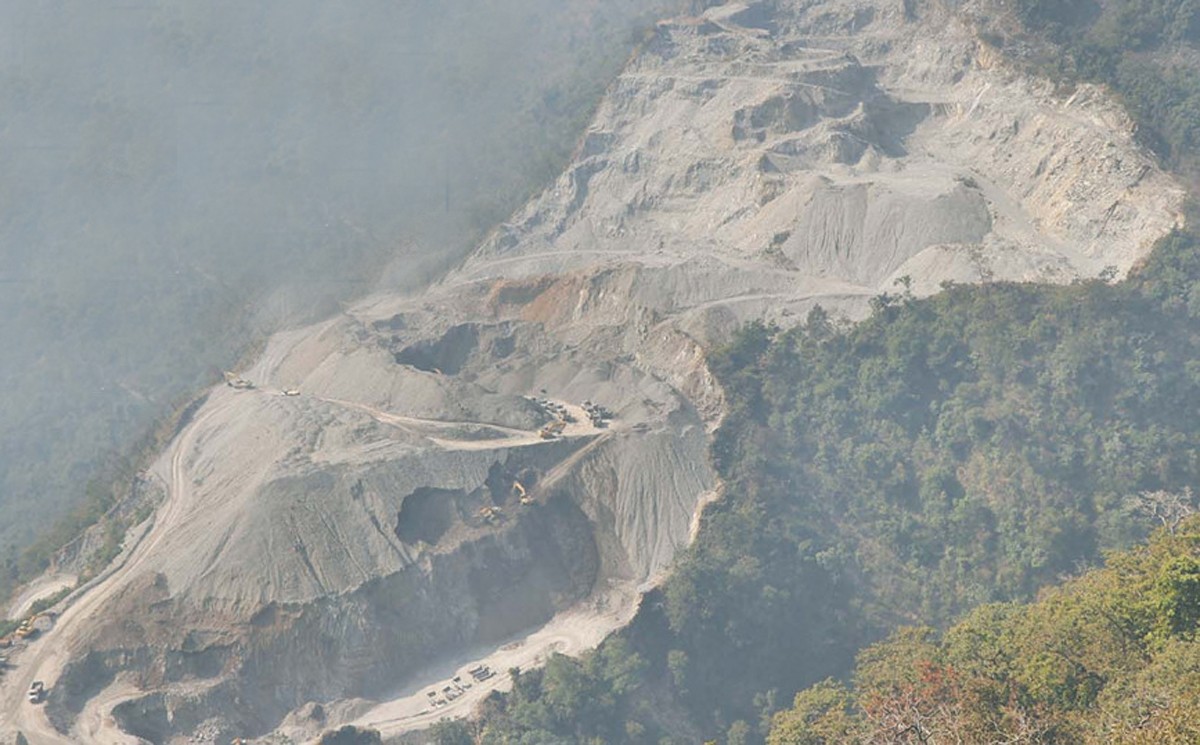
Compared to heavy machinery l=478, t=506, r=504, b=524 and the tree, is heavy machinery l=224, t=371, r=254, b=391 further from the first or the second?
the tree

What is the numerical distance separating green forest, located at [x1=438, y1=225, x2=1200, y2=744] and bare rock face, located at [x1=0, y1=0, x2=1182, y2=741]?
3.28 metres

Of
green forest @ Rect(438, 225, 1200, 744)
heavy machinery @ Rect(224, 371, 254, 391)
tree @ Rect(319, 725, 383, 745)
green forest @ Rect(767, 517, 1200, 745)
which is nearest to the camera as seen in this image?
green forest @ Rect(767, 517, 1200, 745)

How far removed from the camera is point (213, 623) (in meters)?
59.5

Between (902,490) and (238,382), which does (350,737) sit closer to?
(238,382)

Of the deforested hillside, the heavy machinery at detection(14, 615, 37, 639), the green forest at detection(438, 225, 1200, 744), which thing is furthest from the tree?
the deforested hillside

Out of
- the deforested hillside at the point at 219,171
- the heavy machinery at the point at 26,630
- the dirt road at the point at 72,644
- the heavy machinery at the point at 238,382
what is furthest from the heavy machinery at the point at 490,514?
the deforested hillside at the point at 219,171

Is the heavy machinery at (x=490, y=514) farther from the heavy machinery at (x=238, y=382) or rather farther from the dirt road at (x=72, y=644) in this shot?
the heavy machinery at (x=238, y=382)

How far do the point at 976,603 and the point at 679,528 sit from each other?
1631 cm

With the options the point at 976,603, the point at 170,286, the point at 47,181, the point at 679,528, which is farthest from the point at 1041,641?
the point at 47,181

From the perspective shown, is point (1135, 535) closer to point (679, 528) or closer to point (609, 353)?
point (679, 528)

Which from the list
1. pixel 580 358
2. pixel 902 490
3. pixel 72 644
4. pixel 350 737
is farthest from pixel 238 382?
pixel 902 490

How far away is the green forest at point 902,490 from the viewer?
209 feet

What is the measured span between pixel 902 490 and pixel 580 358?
2201cm

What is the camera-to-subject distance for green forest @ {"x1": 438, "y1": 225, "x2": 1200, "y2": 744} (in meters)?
63.6
